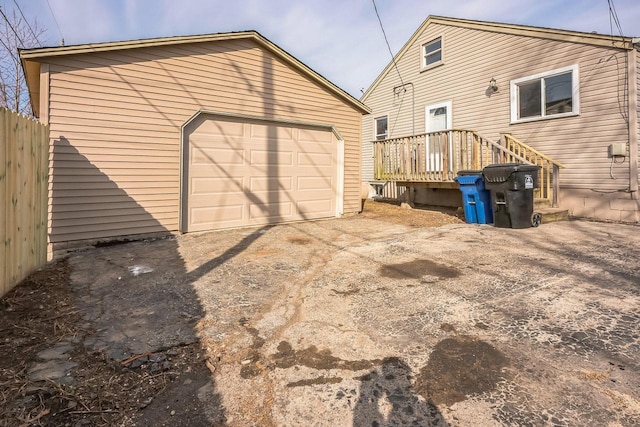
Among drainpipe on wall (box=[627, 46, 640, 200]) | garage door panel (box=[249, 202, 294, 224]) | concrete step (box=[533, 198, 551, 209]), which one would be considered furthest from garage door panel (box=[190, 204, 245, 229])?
drainpipe on wall (box=[627, 46, 640, 200])

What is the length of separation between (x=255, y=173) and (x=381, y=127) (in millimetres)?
7967

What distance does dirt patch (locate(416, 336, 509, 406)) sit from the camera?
179cm

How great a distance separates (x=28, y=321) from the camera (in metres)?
2.79

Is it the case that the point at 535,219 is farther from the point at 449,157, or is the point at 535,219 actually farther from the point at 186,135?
the point at 186,135

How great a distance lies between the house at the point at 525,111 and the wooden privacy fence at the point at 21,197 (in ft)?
26.4

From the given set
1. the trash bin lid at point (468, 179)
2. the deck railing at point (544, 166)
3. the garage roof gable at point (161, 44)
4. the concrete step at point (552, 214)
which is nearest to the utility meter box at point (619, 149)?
the deck railing at point (544, 166)

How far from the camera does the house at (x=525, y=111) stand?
7.14 m

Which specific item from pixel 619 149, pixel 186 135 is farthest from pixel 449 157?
pixel 186 135

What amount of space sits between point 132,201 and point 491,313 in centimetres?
588

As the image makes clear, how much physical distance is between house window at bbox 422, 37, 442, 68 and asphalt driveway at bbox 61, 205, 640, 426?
28.3 ft

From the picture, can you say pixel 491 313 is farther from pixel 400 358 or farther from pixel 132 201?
pixel 132 201

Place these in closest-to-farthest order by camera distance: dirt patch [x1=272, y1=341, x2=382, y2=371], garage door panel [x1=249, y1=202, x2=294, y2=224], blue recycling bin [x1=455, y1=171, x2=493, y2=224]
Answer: dirt patch [x1=272, y1=341, x2=382, y2=371] < blue recycling bin [x1=455, y1=171, x2=493, y2=224] < garage door panel [x1=249, y1=202, x2=294, y2=224]

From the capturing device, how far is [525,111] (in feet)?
29.3

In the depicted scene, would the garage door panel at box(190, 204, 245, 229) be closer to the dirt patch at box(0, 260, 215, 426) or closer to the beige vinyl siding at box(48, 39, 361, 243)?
the beige vinyl siding at box(48, 39, 361, 243)
